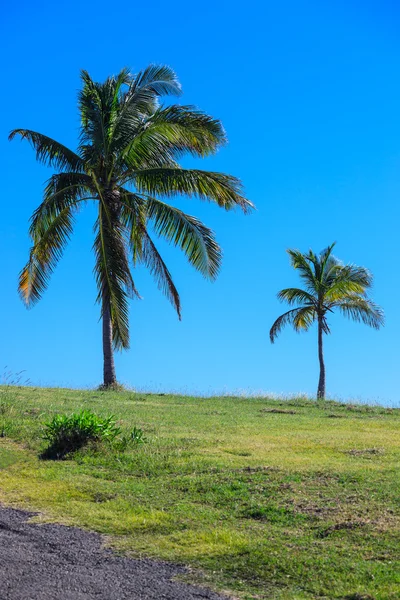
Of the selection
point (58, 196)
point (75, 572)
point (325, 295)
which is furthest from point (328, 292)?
point (75, 572)

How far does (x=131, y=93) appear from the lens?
1006 inches

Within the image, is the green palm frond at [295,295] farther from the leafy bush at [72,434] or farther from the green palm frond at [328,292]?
the leafy bush at [72,434]

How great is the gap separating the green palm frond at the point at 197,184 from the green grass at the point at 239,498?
10.2 meters

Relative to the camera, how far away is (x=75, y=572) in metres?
5.42

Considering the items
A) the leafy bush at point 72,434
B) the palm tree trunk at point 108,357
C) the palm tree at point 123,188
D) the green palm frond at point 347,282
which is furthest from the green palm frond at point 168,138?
the leafy bush at point 72,434

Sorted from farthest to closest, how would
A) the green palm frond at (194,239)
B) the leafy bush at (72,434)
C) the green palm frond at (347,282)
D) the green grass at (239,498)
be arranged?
the green palm frond at (347,282)
the green palm frond at (194,239)
the leafy bush at (72,434)
the green grass at (239,498)

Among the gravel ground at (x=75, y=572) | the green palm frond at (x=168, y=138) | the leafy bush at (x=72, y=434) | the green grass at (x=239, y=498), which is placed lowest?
the gravel ground at (x=75, y=572)

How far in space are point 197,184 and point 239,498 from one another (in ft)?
51.9

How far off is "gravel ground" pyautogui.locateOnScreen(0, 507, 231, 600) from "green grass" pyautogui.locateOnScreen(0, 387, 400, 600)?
254 millimetres

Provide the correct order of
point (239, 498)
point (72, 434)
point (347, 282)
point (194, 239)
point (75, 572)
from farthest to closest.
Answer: point (347, 282), point (194, 239), point (72, 434), point (239, 498), point (75, 572)

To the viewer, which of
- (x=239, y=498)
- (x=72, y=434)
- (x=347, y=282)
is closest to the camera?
(x=239, y=498)

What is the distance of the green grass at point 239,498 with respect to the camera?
555cm

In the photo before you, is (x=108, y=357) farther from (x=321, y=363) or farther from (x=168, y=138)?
(x=321, y=363)

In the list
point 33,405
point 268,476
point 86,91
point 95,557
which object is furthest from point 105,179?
point 95,557
